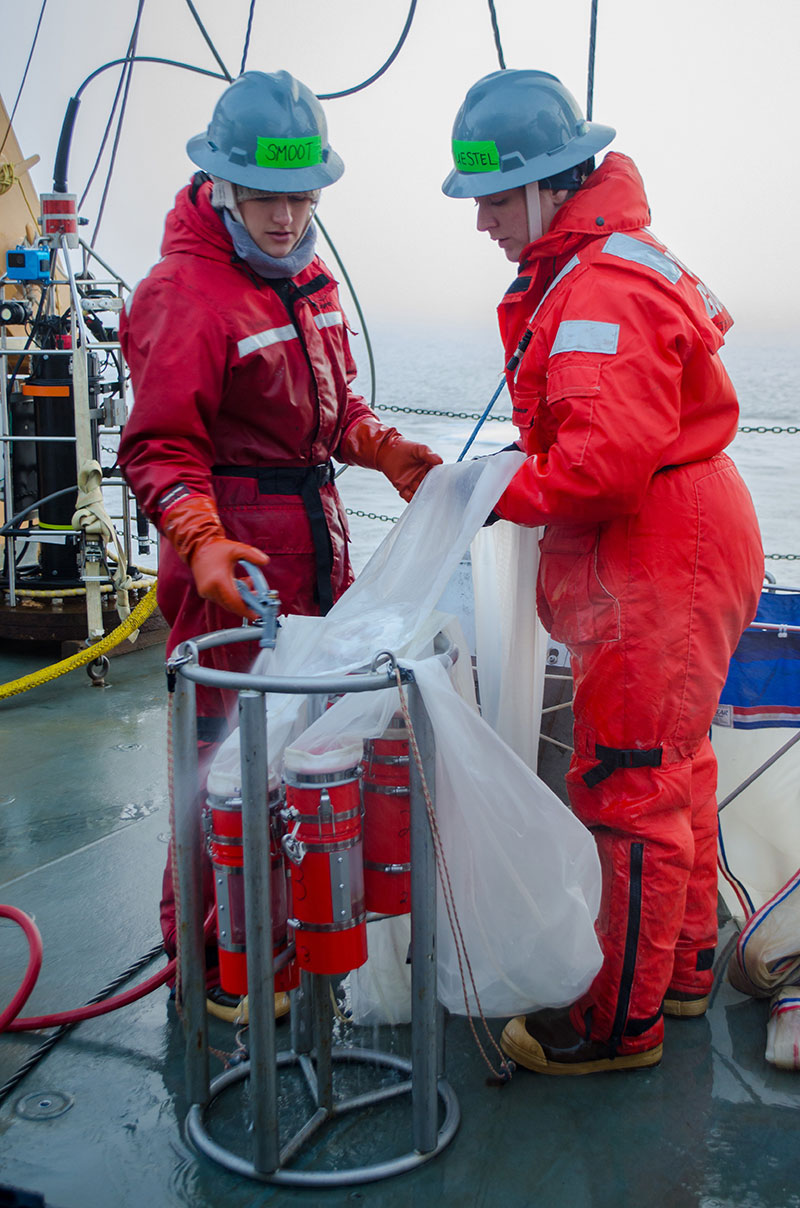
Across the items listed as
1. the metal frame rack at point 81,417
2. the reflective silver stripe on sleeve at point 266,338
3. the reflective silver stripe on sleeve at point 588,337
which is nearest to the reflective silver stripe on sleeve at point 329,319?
the reflective silver stripe on sleeve at point 266,338

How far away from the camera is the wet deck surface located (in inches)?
63.6

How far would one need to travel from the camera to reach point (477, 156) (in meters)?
1.87

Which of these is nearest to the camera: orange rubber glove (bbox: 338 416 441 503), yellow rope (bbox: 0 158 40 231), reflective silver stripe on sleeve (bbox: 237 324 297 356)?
reflective silver stripe on sleeve (bbox: 237 324 297 356)

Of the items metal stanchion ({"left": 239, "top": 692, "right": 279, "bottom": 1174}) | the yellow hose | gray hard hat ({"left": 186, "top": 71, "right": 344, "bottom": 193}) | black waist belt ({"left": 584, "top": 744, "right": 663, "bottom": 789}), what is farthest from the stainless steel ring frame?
the yellow hose

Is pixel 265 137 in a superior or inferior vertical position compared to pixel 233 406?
superior

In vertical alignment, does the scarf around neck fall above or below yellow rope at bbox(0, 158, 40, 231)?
below

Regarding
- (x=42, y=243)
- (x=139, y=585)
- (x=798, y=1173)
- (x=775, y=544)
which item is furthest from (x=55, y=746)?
(x=775, y=544)

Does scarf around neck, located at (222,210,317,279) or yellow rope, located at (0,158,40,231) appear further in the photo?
yellow rope, located at (0,158,40,231)

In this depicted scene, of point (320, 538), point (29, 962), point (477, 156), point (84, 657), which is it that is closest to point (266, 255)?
point (477, 156)

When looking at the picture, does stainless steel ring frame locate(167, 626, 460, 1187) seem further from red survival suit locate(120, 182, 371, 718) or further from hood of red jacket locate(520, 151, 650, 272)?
hood of red jacket locate(520, 151, 650, 272)

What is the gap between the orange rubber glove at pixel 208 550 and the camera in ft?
5.48

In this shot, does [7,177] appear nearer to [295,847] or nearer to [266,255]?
[266,255]

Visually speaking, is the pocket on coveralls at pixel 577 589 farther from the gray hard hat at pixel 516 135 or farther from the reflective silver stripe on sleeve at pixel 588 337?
the gray hard hat at pixel 516 135

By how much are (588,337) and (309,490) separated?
0.70 meters
